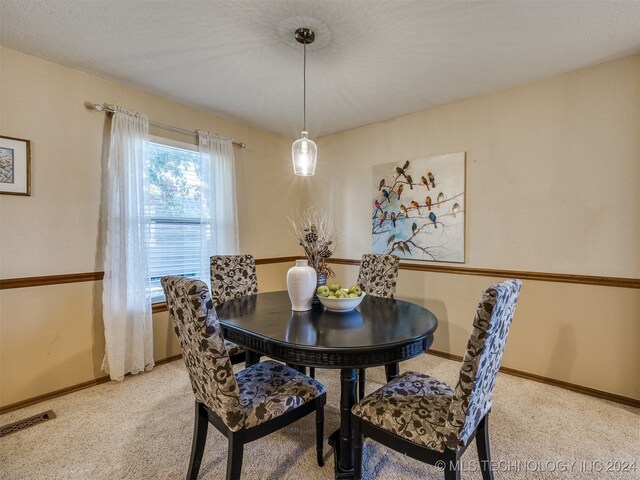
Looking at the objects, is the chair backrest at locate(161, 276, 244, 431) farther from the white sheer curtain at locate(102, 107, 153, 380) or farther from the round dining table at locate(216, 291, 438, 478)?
the white sheer curtain at locate(102, 107, 153, 380)

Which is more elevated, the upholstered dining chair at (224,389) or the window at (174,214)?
the window at (174,214)

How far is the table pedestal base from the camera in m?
1.58

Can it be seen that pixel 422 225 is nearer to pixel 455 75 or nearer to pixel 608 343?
pixel 455 75

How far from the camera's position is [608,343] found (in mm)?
2463

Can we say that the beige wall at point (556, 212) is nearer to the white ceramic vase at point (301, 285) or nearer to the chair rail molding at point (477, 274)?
the chair rail molding at point (477, 274)

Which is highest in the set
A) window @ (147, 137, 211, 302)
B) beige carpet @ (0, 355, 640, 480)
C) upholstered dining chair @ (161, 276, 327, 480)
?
window @ (147, 137, 211, 302)

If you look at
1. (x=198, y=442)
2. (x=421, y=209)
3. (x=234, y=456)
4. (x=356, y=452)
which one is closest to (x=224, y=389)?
(x=234, y=456)

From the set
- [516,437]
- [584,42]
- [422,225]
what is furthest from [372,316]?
[584,42]

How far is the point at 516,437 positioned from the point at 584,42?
258 cm

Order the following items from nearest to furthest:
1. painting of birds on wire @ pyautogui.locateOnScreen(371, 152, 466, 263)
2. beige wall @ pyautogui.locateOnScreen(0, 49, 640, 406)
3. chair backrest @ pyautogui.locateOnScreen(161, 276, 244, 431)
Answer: chair backrest @ pyautogui.locateOnScreen(161, 276, 244, 431)
beige wall @ pyautogui.locateOnScreen(0, 49, 640, 406)
painting of birds on wire @ pyautogui.locateOnScreen(371, 152, 466, 263)

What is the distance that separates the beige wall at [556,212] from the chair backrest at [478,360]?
1.74 metres

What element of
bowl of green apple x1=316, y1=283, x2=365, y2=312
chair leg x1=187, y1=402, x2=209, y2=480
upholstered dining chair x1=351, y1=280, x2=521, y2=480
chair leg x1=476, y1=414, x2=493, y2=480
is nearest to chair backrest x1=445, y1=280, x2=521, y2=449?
upholstered dining chair x1=351, y1=280, x2=521, y2=480

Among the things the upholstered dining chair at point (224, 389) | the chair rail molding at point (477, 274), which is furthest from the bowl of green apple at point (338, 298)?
the chair rail molding at point (477, 274)

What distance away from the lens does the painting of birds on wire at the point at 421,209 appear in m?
3.18
